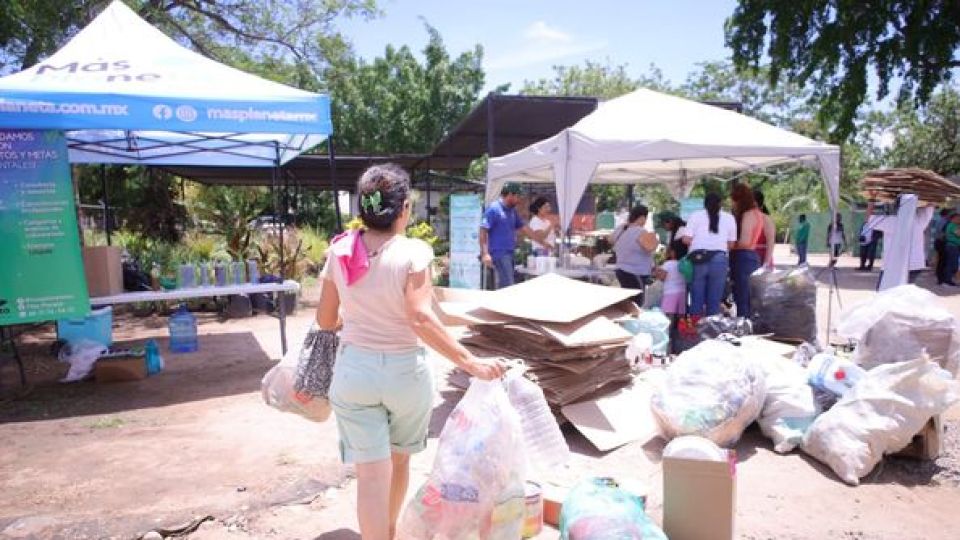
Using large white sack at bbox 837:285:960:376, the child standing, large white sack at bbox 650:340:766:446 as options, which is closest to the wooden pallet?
the child standing

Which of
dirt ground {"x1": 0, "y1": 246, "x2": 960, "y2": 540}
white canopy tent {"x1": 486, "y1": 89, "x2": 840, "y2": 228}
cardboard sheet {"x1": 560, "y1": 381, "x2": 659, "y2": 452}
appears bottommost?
dirt ground {"x1": 0, "y1": 246, "x2": 960, "y2": 540}

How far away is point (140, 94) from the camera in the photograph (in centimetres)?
516

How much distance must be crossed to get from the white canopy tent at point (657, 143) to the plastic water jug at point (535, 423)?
4.36 meters

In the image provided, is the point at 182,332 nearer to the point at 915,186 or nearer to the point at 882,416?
the point at 882,416

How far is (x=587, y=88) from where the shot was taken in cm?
3488

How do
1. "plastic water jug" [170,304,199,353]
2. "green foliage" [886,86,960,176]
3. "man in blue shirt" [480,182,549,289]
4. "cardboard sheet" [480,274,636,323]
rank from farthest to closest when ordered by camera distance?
"green foliage" [886,86,960,176]
"man in blue shirt" [480,182,549,289]
"plastic water jug" [170,304,199,353]
"cardboard sheet" [480,274,636,323]

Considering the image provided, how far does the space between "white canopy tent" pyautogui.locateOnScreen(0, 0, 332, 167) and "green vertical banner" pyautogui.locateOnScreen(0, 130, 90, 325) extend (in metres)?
0.43

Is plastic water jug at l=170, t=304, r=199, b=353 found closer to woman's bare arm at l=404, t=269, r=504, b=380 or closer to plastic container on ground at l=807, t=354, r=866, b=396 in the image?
woman's bare arm at l=404, t=269, r=504, b=380

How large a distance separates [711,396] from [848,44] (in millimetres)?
16337

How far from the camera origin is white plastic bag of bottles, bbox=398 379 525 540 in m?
2.34

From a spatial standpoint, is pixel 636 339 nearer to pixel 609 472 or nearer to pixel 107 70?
pixel 609 472

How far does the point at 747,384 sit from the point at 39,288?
5.66 meters

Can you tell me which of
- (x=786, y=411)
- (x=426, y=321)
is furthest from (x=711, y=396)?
(x=426, y=321)

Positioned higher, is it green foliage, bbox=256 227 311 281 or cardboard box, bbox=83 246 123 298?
cardboard box, bbox=83 246 123 298
